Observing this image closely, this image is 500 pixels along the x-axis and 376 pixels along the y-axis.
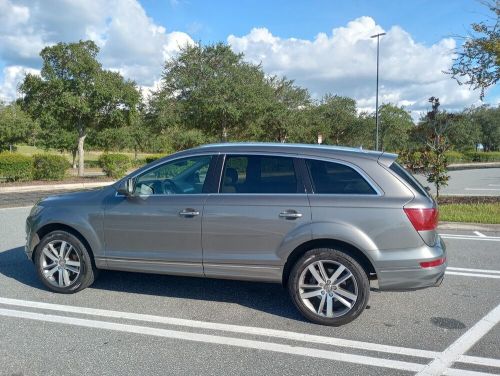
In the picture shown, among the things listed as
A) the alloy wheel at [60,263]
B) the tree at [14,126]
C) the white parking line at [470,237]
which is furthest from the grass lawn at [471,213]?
the tree at [14,126]

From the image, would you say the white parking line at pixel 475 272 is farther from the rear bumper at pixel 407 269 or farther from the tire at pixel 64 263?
the tire at pixel 64 263

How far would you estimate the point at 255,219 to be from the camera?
4.15m

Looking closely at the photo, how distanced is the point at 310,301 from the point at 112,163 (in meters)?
21.3

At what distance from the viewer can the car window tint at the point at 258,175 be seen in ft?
13.9

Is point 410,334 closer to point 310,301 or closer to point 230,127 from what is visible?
point 310,301

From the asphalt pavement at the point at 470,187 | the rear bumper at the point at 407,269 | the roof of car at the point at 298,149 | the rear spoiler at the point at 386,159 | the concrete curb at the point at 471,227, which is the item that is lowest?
the concrete curb at the point at 471,227

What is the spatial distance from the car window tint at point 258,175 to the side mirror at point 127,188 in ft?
3.20

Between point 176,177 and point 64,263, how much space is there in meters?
1.61

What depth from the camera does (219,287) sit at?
16.9 feet

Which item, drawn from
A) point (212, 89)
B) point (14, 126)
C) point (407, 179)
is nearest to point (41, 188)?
point (212, 89)

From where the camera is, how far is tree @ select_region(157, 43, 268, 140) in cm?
2209

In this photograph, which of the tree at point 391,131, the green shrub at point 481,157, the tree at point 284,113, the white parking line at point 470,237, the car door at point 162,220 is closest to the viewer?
the car door at point 162,220

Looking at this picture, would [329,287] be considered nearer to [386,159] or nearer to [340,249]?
[340,249]

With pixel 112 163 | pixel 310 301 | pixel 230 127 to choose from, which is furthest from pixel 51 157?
pixel 310 301
